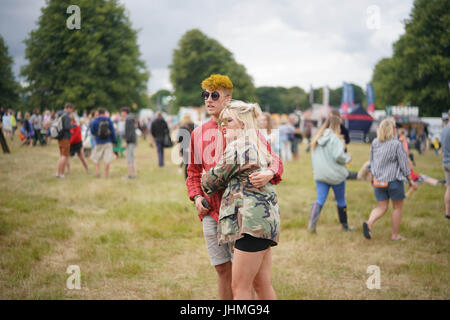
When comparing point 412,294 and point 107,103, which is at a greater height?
point 107,103

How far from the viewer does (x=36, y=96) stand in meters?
25.9

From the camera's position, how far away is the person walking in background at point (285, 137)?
15.9 metres

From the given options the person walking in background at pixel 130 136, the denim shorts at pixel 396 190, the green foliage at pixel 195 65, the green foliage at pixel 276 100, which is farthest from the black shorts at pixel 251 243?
the green foliage at pixel 276 100

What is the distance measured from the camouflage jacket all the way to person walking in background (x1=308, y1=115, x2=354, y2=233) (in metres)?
3.72

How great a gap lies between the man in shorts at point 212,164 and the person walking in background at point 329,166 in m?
3.49

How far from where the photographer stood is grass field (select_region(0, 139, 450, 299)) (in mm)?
4215

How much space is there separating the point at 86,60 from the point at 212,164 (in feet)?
105
